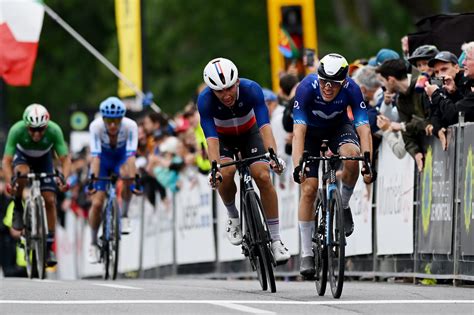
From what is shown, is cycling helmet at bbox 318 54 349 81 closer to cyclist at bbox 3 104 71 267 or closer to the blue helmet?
the blue helmet

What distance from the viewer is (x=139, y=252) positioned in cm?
2672

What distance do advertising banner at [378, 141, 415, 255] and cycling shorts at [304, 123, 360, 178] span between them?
268 cm

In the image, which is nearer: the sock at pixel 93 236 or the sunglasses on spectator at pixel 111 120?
the sunglasses on spectator at pixel 111 120

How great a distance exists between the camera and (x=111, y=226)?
21.0m

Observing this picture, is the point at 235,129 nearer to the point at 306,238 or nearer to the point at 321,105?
the point at 321,105

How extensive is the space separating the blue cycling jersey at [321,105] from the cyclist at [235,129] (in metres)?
0.50

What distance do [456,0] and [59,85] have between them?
19.0m

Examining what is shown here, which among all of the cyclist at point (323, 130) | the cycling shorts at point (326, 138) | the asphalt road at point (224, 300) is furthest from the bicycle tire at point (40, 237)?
the cycling shorts at point (326, 138)

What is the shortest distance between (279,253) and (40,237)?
642 centimetres

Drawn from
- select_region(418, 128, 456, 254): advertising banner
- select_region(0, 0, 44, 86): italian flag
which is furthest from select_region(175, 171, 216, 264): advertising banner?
select_region(418, 128, 456, 254): advertising banner

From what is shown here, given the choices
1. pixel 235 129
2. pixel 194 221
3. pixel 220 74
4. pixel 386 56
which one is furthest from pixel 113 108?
pixel 220 74

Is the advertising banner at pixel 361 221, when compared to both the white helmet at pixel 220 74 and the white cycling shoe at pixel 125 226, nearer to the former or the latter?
the white cycling shoe at pixel 125 226

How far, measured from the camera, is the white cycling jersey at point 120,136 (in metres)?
21.1

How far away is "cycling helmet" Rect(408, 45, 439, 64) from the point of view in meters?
17.3
